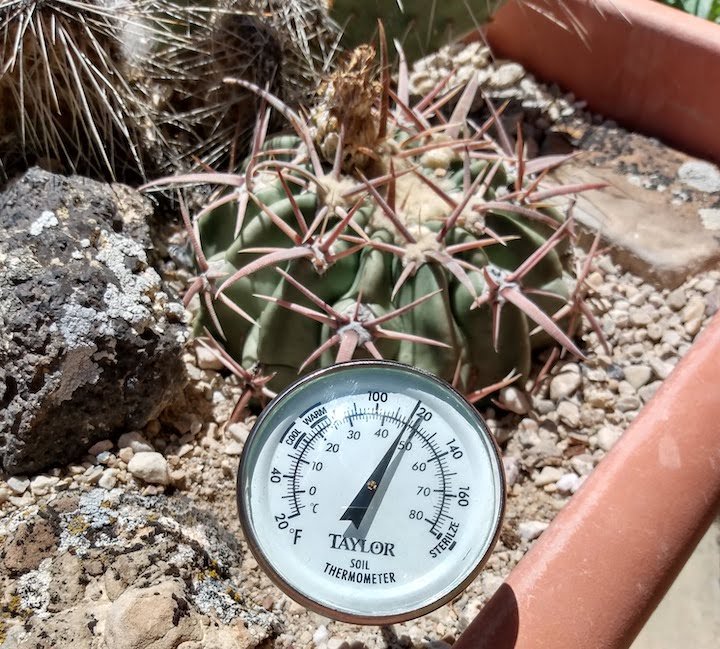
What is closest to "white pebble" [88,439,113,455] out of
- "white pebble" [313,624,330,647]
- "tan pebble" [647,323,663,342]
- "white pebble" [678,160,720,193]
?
"white pebble" [313,624,330,647]

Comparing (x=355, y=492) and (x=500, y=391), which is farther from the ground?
(x=355, y=492)

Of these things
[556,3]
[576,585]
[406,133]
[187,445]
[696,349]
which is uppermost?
[556,3]

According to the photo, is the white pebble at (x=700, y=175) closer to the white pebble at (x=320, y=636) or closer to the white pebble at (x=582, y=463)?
the white pebble at (x=582, y=463)

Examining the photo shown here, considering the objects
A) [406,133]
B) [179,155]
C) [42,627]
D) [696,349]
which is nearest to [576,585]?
[696,349]

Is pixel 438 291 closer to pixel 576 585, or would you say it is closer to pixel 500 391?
pixel 500 391

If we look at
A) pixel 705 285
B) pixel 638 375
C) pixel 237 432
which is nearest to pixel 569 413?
pixel 638 375
